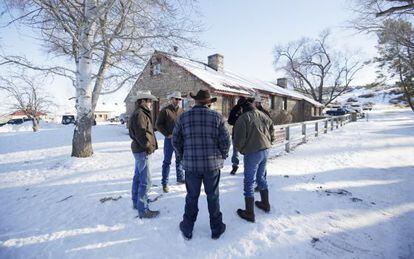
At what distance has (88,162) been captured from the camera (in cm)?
730

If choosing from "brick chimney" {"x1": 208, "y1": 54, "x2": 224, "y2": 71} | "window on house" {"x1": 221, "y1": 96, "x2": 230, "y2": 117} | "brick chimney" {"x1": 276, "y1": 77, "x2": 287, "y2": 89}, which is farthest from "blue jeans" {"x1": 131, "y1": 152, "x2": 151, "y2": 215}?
"brick chimney" {"x1": 276, "y1": 77, "x2": 287, "y2": 89}

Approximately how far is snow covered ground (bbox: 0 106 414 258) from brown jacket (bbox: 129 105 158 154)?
1.15 m

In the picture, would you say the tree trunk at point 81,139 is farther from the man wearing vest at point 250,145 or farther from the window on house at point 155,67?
the window on house at point 155,67

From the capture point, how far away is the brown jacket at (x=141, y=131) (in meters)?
3.44

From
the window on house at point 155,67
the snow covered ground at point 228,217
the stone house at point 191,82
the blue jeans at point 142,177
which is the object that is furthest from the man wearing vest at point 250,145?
the window on house at point 155,67

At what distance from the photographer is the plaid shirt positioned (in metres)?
2.91

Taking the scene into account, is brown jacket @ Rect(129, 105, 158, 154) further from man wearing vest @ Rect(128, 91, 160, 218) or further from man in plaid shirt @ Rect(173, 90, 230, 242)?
man in plaid shirt @ Rect(173, 90, 230, 242)

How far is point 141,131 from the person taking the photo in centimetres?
344

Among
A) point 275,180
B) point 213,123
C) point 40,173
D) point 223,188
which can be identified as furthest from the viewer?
point 40,173

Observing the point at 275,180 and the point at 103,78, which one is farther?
the point at 103,78

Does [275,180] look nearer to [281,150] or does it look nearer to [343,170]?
[343,170]

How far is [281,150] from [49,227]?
7171 millimetres

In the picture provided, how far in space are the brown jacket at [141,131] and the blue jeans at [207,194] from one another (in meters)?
0.88

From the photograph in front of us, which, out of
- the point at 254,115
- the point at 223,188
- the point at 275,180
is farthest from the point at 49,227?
the point at 275,180
